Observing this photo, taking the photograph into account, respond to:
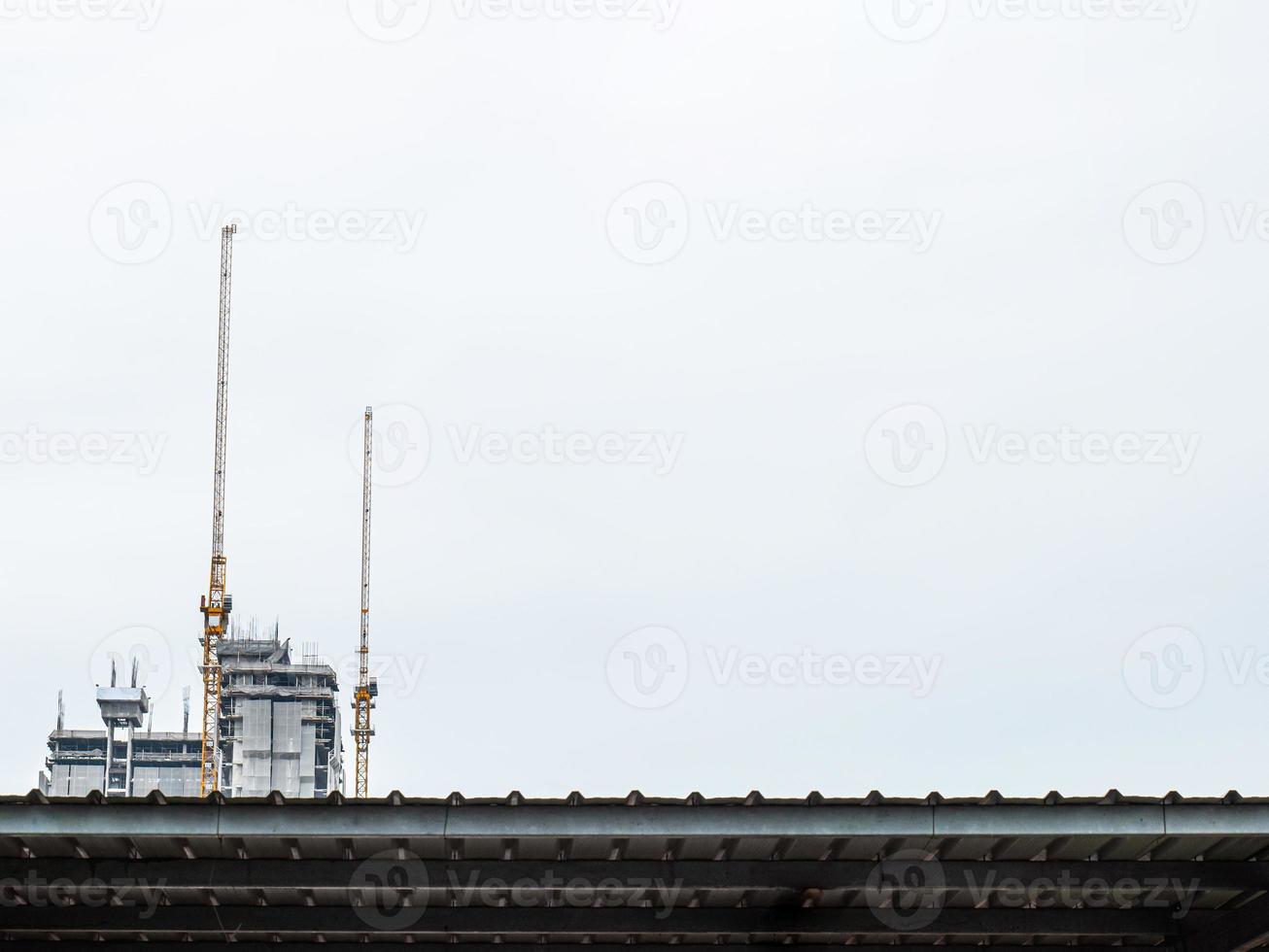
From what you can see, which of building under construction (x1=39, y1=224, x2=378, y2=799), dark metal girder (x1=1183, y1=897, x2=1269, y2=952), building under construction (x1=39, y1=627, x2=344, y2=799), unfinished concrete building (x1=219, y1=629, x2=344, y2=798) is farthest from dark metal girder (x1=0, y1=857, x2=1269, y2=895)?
unfinished concrete building (x1=219, y1=629, x2=344, y2=798)

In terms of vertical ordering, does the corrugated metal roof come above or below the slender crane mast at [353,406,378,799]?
below

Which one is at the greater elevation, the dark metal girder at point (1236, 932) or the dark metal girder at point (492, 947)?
the dark metal girder at point (492, 947)

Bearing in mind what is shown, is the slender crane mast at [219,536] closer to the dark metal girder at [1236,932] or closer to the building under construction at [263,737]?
the building under construction at [263,737]

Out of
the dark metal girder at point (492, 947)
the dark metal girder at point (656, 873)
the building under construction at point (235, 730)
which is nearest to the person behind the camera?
the dark metal girder at point (656, 873)

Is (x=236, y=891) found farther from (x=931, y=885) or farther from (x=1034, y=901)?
(x=1034, y=901)

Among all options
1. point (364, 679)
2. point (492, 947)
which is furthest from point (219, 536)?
point (492, 947)

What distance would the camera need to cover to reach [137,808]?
37.5ft

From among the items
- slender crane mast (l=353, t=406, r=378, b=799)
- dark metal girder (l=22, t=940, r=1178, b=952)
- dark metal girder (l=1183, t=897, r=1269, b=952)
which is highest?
slender crane mast (l=353, t=406, r=378, b=799)

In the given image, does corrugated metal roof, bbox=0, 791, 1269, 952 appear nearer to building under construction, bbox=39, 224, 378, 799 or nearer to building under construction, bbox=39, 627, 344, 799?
building under construction, bbox=39, 224, 378, 799

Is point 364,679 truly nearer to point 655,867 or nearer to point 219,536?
point 219,536

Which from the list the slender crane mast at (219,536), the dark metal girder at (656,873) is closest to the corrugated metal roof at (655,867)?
the dark metal girder at (656,873)

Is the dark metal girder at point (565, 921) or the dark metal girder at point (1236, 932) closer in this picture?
the dark metal girder at point (1236, 932)

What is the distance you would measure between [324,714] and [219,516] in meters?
58.6

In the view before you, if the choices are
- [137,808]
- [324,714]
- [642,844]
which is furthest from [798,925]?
[324,714]
